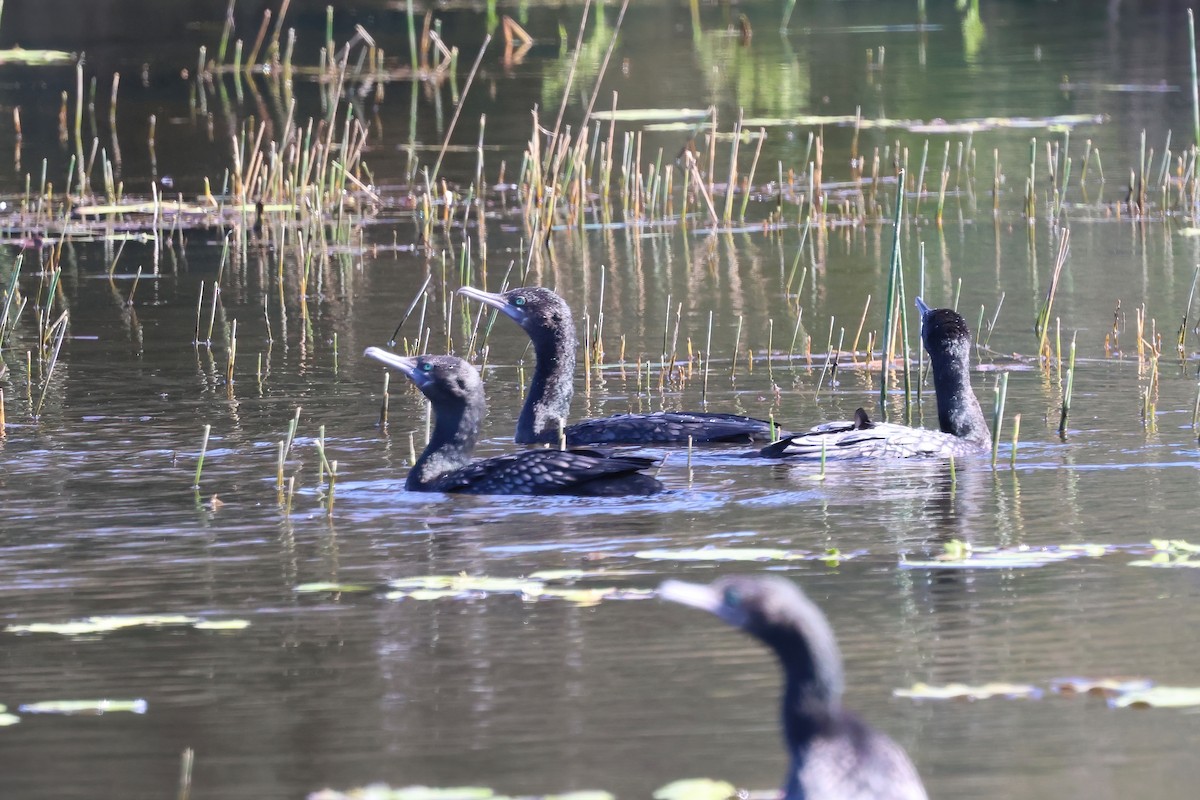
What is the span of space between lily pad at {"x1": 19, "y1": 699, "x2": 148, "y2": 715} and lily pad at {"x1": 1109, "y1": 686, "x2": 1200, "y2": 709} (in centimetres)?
333

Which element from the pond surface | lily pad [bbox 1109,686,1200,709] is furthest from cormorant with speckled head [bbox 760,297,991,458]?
lily pad [bbox 1109,686,1200,709]

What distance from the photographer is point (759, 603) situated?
15.6ft

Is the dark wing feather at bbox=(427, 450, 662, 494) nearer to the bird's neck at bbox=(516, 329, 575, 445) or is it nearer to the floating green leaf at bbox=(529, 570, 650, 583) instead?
the floating green leaf at bbox=(529, 570, 650, 583)

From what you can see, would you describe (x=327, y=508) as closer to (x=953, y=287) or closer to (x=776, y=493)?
(x=776, y=493)

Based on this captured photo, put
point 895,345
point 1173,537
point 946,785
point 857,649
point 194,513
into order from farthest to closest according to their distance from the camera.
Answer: point 895,345
point 194,513
point 1173,537
point 857,649
point 946,785

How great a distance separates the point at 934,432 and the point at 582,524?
8.88 feet

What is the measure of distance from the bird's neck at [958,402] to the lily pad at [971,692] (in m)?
5.06

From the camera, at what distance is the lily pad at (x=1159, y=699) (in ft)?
21.8

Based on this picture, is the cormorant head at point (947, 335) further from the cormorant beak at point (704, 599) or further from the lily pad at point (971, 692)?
the cormorant beak at point (704, 599)

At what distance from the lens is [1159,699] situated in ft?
21.9

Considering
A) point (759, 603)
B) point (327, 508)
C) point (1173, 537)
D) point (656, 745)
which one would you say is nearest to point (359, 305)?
point (327, 508)

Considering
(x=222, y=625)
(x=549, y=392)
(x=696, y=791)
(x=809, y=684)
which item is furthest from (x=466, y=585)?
(x=549, y=392)

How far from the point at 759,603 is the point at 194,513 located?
5.90 metres

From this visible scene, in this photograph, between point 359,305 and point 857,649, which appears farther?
point 359,305
